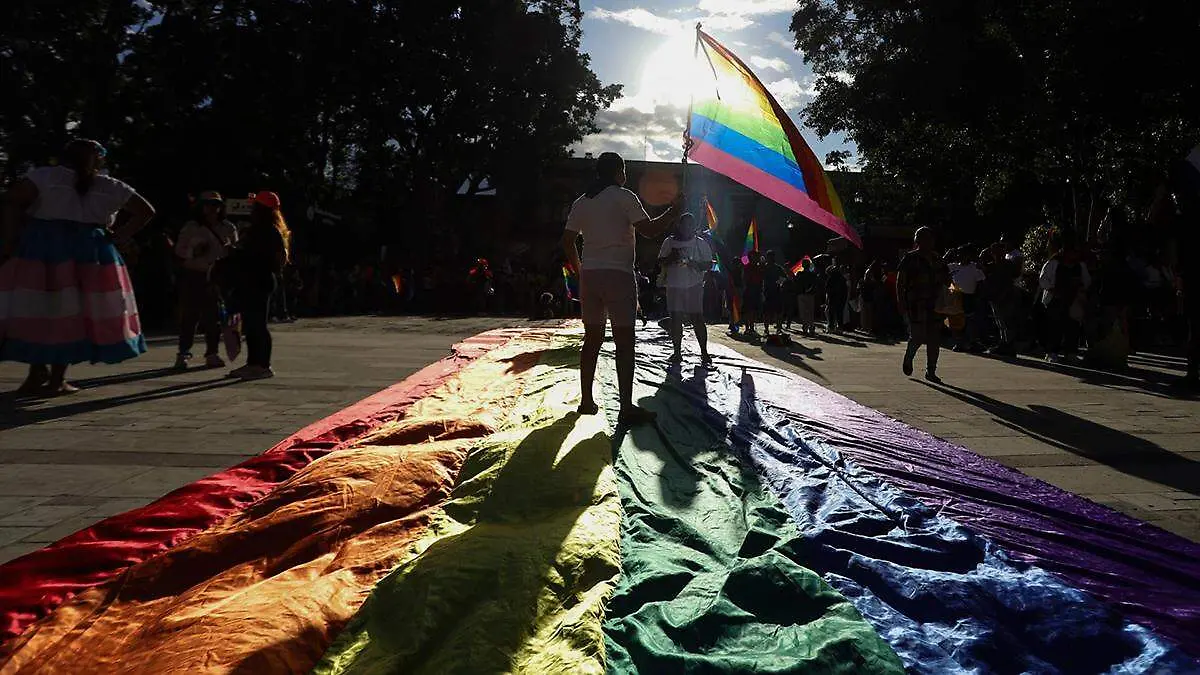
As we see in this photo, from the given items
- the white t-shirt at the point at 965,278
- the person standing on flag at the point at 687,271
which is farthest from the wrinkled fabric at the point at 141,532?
the white t-shirt at the point at 965,278

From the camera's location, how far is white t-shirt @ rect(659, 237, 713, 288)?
8.40 meters

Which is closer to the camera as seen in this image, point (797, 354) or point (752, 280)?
point (797, 354)

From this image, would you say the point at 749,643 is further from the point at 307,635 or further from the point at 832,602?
the point at 307,635

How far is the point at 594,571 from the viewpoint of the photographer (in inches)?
98.0

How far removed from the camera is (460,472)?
3533 mm

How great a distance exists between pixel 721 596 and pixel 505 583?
2.22 feet

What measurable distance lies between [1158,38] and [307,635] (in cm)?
1627

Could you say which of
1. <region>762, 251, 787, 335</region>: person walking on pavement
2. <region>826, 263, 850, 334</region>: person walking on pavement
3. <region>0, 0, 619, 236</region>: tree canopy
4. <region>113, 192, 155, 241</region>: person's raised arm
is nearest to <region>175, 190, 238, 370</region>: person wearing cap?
<region>113, 192, 155, 241</region>: person's raised arm

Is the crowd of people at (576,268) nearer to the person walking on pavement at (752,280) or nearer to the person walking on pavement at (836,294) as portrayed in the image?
the person walking on pavement at (752,280)

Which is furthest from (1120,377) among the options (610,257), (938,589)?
(938,589)

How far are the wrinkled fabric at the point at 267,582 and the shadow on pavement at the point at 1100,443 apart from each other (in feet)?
12.5

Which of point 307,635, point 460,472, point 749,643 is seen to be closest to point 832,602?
point 749,643

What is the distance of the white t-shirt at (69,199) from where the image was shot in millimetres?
5680

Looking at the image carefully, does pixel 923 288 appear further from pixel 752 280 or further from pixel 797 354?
pixel 752 280
